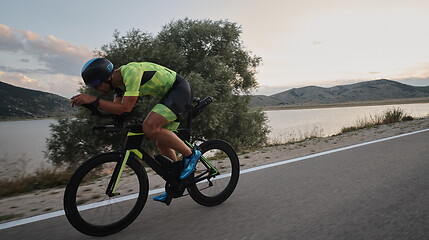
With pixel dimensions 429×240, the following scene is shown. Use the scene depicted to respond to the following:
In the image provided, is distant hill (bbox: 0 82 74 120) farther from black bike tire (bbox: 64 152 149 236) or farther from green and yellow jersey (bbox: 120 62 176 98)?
black bike tire (bbox: 64 152 149 236)

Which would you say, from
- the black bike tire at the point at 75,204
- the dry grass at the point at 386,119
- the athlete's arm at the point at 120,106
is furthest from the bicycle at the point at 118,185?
the dry grass at the point at 386,119

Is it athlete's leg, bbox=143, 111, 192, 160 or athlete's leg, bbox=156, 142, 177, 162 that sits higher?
athlete's leg, bbox=143, 111, 192, 160

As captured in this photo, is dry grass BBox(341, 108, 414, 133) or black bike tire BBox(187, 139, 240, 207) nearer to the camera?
black bike tire BBox(187, 139, 240, 207)

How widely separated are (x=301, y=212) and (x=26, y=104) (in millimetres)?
202293

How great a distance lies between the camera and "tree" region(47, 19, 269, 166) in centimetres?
1758

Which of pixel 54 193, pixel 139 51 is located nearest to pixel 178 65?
pixel 139 51

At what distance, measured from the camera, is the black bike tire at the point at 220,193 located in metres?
3.19

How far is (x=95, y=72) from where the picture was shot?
8.52 feet

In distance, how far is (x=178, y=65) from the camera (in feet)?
63.7

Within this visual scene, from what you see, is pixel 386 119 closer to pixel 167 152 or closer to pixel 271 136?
pixel 271 136

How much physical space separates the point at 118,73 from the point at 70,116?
1755cm

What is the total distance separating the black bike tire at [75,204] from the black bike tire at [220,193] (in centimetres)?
58

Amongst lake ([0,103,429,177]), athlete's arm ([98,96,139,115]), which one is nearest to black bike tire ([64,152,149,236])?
athlete's arm ([98,96,139,115])

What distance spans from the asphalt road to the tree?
12.4 m
